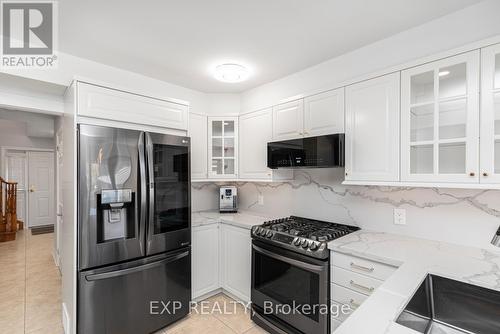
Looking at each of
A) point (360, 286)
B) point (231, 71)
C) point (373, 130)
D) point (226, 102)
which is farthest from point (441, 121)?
point (226, 102)

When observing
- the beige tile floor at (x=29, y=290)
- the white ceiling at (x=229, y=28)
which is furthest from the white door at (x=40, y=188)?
the white ceiling at (x=229, y=28)

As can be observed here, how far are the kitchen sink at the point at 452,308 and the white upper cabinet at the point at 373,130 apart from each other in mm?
751

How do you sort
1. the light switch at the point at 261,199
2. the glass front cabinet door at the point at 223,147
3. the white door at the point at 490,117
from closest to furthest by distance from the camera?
the white door at the point at 490,117
the glass front cabinet door at the point at 223,147
the light switch at the point at 261,199

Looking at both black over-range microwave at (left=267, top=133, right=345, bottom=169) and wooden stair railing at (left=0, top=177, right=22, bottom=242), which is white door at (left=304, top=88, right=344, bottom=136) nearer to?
black over-range microwave at (left=267, top=133, right=345, bottom=169)

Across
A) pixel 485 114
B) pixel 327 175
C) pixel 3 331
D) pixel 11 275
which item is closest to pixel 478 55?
pixel 485 114

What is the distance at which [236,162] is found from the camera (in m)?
3.01

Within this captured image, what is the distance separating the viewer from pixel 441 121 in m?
1.57

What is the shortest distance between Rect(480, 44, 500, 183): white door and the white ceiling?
483 mm

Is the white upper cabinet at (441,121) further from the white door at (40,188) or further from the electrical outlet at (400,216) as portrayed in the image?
the white door at (40,188)

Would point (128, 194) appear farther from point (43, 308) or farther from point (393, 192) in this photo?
point (393, 192)

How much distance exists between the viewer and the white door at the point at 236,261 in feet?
8.16

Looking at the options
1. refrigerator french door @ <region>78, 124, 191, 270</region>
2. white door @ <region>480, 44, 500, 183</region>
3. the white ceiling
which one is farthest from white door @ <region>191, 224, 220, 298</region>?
white door @ <region>480, 44, 500, 183</region>

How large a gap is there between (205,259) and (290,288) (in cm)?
105

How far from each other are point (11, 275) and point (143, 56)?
3643mm
